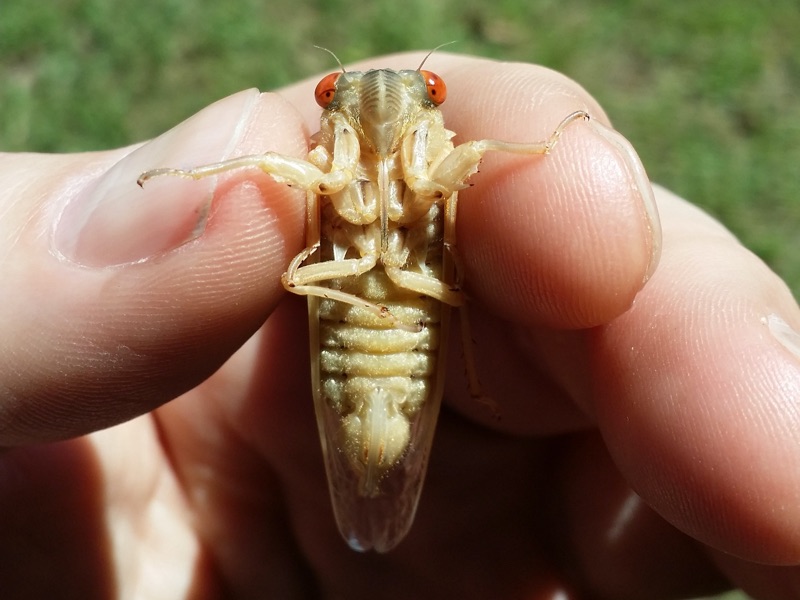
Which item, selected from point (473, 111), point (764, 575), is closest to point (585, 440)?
point (764, 575)

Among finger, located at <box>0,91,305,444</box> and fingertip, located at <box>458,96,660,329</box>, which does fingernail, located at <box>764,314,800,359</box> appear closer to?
fingertip, located at <box>458,96,660,329</box>

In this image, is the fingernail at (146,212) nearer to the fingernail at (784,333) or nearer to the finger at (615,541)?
the fingernail at (784,333)

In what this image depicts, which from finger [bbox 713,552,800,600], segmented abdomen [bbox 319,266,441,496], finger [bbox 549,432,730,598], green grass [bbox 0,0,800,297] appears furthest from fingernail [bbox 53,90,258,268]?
green grass [bbox 0,0,800,297]

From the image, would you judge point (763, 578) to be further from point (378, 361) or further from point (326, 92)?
point (326, 92)

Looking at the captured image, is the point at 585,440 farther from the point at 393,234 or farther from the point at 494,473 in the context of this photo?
the point at 393,234

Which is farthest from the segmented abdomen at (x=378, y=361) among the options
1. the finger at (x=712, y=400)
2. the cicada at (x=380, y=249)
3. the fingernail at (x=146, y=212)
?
the finger at (x=712, y=400)

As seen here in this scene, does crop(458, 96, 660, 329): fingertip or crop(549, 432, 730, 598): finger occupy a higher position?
crop(458, 96, 660, 329): fingertip
